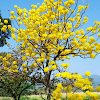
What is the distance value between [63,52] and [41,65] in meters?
0.87

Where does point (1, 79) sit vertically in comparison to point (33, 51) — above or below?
below

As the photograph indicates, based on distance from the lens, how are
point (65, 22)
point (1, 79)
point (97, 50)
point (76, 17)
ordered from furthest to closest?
point (1, 79), point (76, 17), point (65, 22), point (97, 50)

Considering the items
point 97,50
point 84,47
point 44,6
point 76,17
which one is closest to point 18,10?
point 44,6

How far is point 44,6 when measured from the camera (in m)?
4.66

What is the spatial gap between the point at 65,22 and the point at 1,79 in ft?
14.1

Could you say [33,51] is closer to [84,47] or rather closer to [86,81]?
[84,47]

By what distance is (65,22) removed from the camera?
4406 mm

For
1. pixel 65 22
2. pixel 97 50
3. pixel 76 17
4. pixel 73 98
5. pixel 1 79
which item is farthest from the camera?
pixel 1 79

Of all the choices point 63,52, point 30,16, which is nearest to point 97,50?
point 63,52

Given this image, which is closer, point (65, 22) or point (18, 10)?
point (65, 22)

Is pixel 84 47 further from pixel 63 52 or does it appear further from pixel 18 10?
pixel 18 10

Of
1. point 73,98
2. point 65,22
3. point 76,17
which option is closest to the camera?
point 73,98

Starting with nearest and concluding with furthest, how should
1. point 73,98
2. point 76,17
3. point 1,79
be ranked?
point 73,98
point 76,17
point 1,79

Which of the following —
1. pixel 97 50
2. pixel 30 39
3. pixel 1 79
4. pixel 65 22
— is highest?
pixel 65 22
